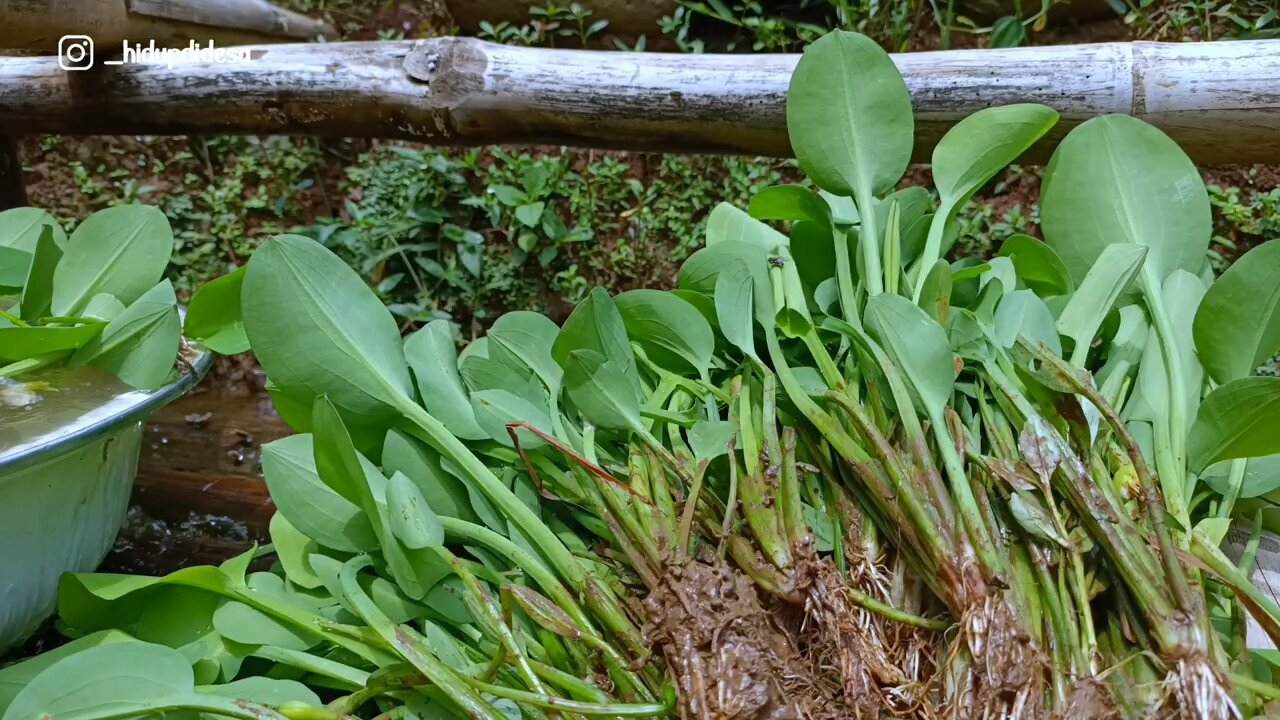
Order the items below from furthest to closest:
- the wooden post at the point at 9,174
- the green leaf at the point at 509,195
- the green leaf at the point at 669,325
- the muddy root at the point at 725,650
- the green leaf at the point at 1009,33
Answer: the green leaf at the point at 509,195 < the green leaf at the point at 1009,33 < the wooden post at the point at 9,174 < the green leaf at the point at 669,325 < the muddy root at the point at 725,650

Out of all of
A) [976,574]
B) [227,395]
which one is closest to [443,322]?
[976,574]

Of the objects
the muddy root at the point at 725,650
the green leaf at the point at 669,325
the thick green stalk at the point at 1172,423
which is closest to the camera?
the muddy root at the point at 725,650

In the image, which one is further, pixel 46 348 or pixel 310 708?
pixel 46 348

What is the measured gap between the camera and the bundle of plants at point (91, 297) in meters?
0.63

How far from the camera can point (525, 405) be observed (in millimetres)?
623

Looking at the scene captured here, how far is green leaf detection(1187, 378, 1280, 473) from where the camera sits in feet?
1.68

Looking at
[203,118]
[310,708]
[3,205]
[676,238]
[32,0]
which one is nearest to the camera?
[310,708]

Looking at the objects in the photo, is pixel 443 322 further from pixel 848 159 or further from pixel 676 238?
pixel 676 238

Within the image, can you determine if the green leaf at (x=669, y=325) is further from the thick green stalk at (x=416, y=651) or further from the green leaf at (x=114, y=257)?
the green leaf at (x=114, y=257)

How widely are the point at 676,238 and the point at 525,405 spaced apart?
46.4 inches

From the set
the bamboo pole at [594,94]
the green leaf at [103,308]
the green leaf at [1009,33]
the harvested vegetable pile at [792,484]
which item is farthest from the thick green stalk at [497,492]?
the green leaf at [1009,33]

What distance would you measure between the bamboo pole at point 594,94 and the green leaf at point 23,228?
41 cm

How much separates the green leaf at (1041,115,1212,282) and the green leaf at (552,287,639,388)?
416mm

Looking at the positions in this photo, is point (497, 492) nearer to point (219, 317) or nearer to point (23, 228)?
point (219, 317)
